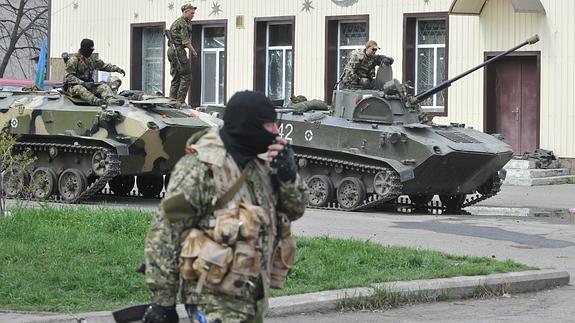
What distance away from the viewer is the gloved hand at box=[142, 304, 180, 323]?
545 centimetres

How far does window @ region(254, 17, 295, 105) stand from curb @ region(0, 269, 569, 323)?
2018 cm

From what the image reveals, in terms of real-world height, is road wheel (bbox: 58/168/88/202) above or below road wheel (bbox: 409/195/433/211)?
above

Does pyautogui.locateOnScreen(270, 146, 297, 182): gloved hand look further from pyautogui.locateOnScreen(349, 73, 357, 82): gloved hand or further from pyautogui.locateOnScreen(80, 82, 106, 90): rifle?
pyautogui.locateOnScreen(349, 73, 357, 82): gloved hand

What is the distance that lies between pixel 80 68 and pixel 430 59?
11.3m

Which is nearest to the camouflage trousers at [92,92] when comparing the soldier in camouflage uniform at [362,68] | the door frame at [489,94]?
the soldier in camouflage uniform at [362,68]

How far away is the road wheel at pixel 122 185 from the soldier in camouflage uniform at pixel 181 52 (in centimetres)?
161

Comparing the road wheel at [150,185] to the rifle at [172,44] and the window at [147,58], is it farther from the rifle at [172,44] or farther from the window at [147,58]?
the window at [147,58]

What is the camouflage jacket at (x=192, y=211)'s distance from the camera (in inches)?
217

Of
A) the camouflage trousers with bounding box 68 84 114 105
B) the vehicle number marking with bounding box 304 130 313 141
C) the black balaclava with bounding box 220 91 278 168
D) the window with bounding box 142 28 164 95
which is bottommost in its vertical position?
the black balaclava with bounding box 220 91 278 168

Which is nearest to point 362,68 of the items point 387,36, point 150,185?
point 150,185

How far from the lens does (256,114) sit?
218 inches

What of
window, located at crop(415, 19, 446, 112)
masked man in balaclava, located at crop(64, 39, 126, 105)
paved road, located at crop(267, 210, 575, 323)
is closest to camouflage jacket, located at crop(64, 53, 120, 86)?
masked man in balaclava, located at crop(64, 39, 126, 105)

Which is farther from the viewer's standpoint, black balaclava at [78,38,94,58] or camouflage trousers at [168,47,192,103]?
camouflage trousers at [168,47,192,103]

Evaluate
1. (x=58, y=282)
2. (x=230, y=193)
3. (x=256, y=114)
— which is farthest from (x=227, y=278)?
(x=58, y=282)
